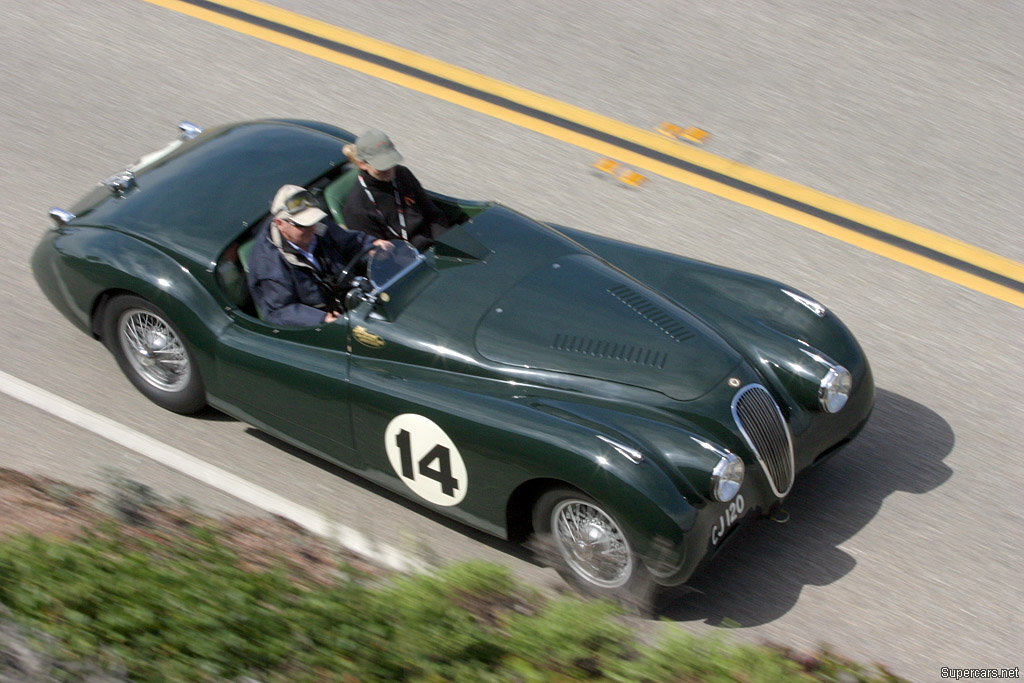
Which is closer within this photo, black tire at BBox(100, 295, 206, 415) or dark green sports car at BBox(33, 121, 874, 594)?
dark green sports car at BBox(33, 121, 874, 594)

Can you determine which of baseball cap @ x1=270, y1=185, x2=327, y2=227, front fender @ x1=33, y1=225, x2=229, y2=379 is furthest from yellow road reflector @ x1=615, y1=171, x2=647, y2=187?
front fender @ x1=33, y1=225, x2=229, y2=379

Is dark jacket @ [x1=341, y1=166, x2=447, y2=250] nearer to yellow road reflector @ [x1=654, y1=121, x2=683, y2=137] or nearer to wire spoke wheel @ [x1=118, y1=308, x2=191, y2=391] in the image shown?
wire spoke wheel @ [x1=118, y1=308, x2=191, y2=391]

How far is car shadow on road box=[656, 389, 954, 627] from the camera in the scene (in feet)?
16.7

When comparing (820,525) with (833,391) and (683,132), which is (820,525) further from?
(683,132)

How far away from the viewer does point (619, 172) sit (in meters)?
8.26

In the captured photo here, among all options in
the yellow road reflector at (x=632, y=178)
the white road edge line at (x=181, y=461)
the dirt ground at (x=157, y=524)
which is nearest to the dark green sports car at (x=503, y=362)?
the white road edge line at (x=181, y=461)

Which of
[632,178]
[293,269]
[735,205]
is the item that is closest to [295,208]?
[293,269]

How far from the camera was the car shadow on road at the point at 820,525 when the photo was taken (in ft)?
16.7

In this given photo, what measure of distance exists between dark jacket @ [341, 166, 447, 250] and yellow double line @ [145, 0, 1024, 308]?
95.5 inches

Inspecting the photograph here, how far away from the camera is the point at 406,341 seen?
5402 mm

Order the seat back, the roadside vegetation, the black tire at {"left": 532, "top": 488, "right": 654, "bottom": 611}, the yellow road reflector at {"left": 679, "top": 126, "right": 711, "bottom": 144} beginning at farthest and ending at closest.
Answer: the yellow road reflector at {"left": 679, "top": 126, "right": 711, "bottom": 144} < the seat back < the black tire at {"left": 532, "top": 488, "right": 654, "bottom": 611} < the roadside vegetation

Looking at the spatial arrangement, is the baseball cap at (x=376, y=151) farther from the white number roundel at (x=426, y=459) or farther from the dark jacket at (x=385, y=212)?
the white number roundel at (x=426, y=459)

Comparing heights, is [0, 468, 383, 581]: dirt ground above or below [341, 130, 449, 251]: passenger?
below

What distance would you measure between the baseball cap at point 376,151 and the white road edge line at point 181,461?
1847 millimetres
